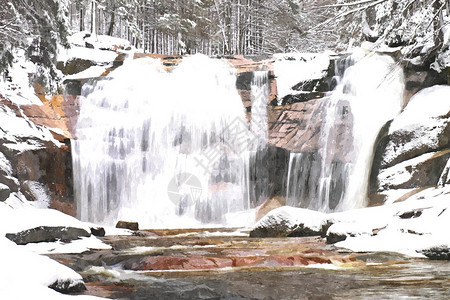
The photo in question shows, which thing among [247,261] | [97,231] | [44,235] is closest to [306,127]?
[97,231]

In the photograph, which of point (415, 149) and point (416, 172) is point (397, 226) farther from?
point (415, 149)

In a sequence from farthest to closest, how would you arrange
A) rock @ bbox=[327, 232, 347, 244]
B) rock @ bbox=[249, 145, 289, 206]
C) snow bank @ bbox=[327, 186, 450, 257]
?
1. rock @ bbox=[249, 145, 289, 206]
2. rock @ bbox=[327, 232, 347, 244]
3. snow bank @ bbox=[327, 186, 450, 257]

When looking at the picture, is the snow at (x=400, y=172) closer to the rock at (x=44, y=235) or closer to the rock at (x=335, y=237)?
the rock at (x=335, y=237)

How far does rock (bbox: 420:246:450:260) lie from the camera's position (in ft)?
24.7

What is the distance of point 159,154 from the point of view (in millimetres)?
18828

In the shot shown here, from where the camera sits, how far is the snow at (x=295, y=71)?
19.3 m

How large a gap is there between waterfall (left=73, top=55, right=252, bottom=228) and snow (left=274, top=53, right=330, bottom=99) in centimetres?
183

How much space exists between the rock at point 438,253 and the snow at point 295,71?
12.0 metres

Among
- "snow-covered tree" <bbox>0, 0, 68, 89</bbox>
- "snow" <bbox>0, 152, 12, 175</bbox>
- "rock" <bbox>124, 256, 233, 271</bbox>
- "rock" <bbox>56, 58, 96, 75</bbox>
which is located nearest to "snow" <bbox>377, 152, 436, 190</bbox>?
"rock" <bbox>124, 256, 233, 271</bbox>

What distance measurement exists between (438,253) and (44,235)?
6964 mm

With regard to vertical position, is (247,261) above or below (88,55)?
below

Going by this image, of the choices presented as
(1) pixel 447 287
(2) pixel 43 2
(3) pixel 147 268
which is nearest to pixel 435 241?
(1) pixel 447 287

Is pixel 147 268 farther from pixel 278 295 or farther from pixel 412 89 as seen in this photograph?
pixel 412 89

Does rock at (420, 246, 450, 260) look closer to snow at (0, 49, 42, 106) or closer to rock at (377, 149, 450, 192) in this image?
rock at (377, 149, 450, 192)
